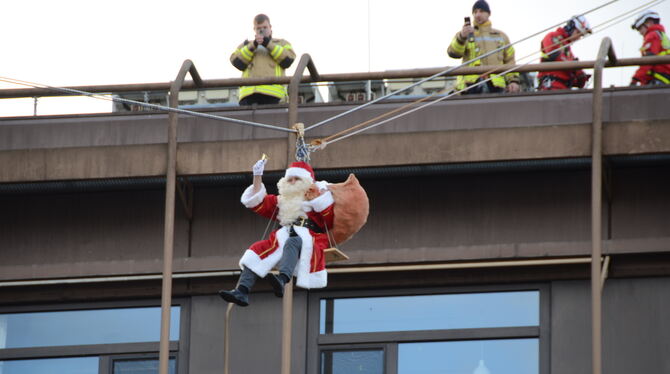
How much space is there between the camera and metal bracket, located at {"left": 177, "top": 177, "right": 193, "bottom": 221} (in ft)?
61.8

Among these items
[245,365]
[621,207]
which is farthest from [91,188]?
[621,207]

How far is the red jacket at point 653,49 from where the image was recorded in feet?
61.7

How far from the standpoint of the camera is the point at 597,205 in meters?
17.2

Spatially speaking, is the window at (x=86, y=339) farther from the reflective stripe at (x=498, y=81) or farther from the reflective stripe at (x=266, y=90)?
the reflective stripe at (x=498, y=81)

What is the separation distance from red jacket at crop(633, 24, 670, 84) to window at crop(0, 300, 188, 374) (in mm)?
5981

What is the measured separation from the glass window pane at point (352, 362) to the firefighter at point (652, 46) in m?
4.31

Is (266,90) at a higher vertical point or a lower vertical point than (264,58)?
lower

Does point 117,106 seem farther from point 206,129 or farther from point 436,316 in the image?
point 436,316

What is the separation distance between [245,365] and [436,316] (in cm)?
225

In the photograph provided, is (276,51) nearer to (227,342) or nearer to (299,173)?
(227,342)

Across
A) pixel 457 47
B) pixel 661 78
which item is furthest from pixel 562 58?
pixel 457 47

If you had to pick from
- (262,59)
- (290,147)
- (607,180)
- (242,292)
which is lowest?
(242,292)

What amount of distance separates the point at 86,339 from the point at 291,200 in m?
5.21

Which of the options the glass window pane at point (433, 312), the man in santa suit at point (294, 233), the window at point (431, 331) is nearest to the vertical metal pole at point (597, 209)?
the window at point (431, 331)
